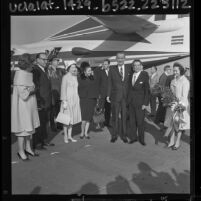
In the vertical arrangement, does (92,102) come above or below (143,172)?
above

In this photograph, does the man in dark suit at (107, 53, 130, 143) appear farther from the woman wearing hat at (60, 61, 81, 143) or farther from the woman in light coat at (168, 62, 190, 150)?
the woman in light coat at (168, 62, 190, 150)

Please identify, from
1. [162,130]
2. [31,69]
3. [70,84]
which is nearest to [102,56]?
[70,84]

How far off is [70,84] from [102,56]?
1.80 ft

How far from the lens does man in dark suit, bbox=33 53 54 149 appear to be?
14.5 feet

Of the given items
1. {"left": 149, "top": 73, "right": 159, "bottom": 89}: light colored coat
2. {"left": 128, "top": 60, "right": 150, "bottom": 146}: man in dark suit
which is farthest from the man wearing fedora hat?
{"left": 149, "top": 73, "right": 159, "bottom": 89}: light colored coat

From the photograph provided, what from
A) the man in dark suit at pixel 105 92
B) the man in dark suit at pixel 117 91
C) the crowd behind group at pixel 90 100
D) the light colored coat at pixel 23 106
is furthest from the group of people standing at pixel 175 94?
the light colored coat at pixel 23 106

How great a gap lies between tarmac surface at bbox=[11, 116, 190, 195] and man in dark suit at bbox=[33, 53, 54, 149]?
0.12 m

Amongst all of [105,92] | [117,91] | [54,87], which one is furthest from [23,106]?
[117,91]

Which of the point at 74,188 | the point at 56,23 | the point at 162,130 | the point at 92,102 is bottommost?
the point at 74,188

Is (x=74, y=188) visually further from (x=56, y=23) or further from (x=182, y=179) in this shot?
(x=56, y=23)

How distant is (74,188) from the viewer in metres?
4.43

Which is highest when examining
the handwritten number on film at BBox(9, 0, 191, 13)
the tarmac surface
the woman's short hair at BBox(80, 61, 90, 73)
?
the handwritten number on film at BBox(9, 0, 191, 13)

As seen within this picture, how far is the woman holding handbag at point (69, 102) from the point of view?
4.45 m

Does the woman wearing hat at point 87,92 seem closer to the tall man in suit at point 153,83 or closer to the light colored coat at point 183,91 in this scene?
the tall man in suit at point 153,83
